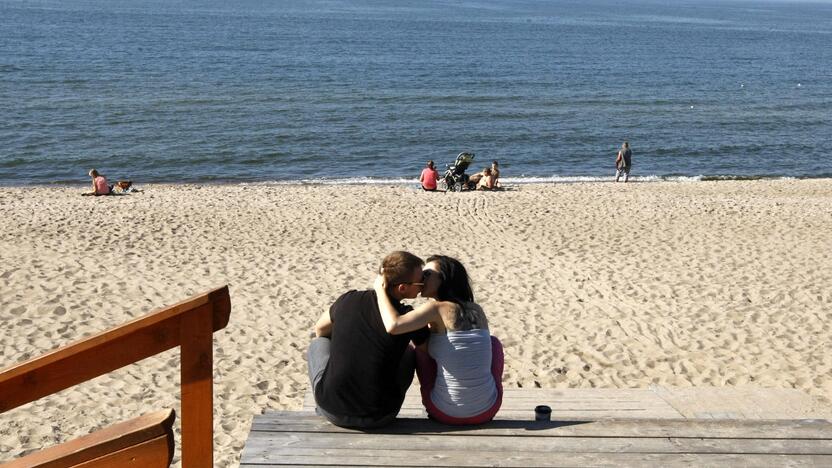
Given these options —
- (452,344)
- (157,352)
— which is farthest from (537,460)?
(157,352)

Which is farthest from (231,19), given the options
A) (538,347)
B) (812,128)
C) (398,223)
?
(538,347)

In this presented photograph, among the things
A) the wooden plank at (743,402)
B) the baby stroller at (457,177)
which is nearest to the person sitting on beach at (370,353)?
the wooden plank at (743,402)

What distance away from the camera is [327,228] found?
50.6 feet

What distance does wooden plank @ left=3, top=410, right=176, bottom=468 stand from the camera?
7.58 feet

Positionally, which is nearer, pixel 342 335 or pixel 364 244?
pixel 342 335

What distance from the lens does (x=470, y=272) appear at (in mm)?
12336

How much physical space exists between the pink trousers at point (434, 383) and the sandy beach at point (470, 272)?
6.75 ft

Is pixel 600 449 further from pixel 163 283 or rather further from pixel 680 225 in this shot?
pixel 680 225

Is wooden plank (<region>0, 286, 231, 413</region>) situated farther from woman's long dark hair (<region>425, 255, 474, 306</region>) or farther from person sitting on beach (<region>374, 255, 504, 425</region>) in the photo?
woman's long dark hair (<region>425, 255, 474, 306</region>)

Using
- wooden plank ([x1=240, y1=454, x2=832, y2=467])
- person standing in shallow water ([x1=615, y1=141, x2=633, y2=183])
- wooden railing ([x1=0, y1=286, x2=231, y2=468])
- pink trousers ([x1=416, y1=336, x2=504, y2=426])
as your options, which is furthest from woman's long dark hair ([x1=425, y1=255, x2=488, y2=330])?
person standing in shallow water ([x1=615, y1=141, x2=633, y2=183])

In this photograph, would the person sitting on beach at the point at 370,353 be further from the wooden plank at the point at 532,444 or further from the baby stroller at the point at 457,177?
the baby stroller at the point at 457,177

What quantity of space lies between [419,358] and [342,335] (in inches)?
19.6

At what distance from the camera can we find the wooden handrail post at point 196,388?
2957 mm

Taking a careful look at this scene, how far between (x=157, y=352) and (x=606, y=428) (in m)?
2.28
